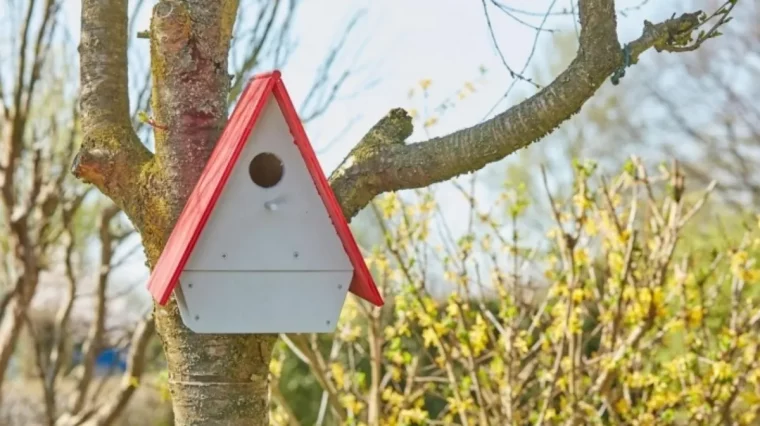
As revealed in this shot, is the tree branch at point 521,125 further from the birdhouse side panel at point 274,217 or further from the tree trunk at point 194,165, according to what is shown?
the tree trunk at point 194,165

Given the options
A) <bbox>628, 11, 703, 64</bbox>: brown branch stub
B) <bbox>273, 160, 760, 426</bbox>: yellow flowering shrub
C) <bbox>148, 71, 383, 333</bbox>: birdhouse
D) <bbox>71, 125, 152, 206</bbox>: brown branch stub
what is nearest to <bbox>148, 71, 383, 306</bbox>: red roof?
<bbox>148, 71, 383, 333</bbox>: birdhouse

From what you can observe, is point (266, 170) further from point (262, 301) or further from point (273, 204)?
point (262, 301)

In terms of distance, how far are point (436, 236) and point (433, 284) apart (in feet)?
4.28

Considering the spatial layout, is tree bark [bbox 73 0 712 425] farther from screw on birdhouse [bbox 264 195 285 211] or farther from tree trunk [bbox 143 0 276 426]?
screw on birdhouse [bbox 264 195 285 211]

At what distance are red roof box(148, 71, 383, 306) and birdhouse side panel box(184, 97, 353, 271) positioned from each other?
0.07 ft

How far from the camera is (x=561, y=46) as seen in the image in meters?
13.5

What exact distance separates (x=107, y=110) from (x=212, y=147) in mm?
284

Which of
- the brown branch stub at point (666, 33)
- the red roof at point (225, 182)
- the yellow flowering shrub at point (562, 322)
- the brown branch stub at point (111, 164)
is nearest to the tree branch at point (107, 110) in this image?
the brown branch stub at point (111, 164)

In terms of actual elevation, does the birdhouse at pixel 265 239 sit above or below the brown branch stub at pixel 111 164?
below

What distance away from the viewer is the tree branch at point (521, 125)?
1535mm

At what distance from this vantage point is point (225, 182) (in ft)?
5.32

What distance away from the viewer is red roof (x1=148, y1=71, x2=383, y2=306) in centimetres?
159

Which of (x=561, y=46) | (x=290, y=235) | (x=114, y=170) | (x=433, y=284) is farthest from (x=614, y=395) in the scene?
(x=561, y=46)

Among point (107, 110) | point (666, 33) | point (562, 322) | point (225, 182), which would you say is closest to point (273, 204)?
point (225, 182)
